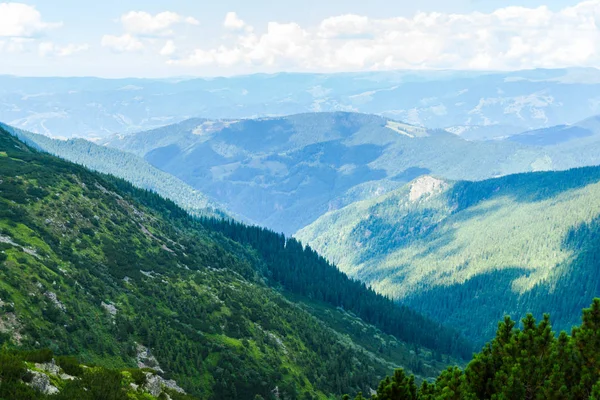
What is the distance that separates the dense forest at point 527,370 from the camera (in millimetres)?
31406

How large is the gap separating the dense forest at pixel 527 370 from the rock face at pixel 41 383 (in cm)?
2066

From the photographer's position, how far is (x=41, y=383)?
1369 inches

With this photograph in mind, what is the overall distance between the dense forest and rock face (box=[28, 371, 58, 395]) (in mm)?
20659

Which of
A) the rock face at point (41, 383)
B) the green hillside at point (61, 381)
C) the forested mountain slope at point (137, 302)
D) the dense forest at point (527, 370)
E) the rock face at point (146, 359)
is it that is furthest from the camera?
the rock face at point (146, 359)

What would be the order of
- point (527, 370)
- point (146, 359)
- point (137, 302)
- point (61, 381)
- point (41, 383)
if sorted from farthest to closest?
1. point (137, 302)
2. point (146, 359)
3. point (61, 381)
4. point (41, 383)
5. point (527, 370)

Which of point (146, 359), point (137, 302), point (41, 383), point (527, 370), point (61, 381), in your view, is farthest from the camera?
point (137, 302)

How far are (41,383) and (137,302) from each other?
198ft

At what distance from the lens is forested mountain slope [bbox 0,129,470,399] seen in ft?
240

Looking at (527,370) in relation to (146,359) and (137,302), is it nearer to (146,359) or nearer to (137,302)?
(146,359)

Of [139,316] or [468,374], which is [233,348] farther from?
[468,374]

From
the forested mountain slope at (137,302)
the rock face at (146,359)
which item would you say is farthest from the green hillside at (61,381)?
the rock face at (146,359)

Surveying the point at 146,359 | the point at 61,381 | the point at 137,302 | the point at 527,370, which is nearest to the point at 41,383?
the point at 61,381

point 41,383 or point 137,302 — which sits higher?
point 41,383

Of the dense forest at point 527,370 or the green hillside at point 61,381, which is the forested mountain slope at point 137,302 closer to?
the green hillside at point 61,381
